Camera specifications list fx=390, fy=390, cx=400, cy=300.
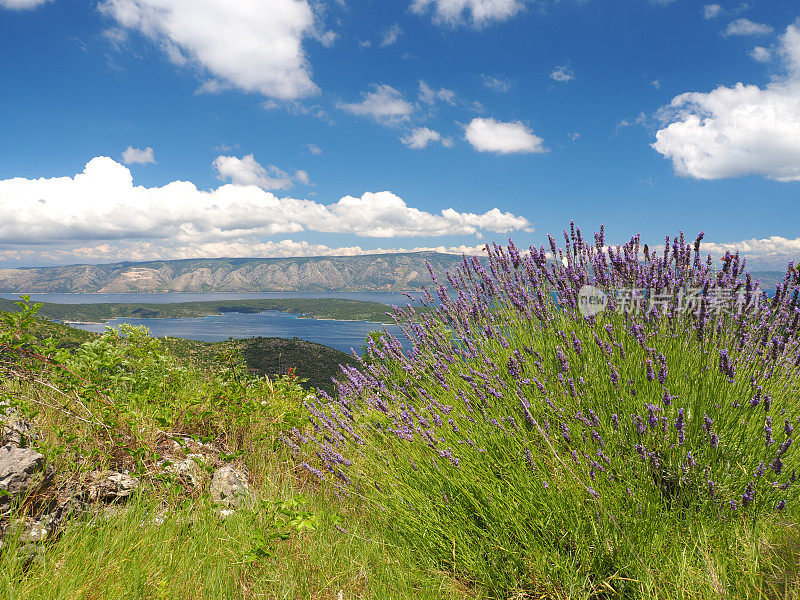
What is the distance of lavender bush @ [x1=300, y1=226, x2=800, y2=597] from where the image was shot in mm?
1791

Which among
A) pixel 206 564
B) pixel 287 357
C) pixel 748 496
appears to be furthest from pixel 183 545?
pixel 287 357

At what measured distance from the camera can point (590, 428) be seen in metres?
2.16

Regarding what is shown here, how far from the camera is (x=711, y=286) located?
294cm

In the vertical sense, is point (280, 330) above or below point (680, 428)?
below

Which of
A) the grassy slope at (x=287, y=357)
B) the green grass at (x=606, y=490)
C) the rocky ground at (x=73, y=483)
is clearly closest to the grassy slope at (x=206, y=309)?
the grassy slope at (x=287, y=357)

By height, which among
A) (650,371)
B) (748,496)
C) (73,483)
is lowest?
(73,483)

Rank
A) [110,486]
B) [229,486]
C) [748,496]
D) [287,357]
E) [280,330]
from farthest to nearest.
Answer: [280,330]
[287,357]
[229,486]
[110,486]
[748,496]

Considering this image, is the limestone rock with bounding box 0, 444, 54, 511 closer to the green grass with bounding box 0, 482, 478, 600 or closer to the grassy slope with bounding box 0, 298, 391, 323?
the green grass with bounding box 0, 482, 478, 600

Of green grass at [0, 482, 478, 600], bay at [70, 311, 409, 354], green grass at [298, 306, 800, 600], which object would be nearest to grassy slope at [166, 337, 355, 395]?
green grass at [0, 482, 478, 600]

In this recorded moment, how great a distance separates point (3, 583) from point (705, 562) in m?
2.84

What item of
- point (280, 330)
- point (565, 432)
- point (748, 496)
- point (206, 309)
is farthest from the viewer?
point (206, 309)

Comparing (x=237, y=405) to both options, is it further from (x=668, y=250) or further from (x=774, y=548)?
(x=668, y=250)

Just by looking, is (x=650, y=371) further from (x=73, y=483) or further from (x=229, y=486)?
(x=73, y=483)

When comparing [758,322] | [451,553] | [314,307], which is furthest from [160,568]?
[314,307]
